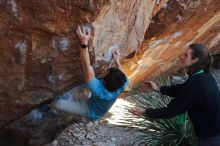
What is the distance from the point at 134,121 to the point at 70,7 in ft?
9.00

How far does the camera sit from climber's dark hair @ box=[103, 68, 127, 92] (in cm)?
470

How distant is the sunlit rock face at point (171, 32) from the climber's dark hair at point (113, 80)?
137 cm

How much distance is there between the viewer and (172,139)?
618 cm

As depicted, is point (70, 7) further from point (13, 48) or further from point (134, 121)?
point (134, 121)

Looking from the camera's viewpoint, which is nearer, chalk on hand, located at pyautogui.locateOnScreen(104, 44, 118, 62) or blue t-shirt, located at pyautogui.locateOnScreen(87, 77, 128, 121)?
blue t-shirt, located at pyautogui.locateOnScreen(87, 77, 128, 121)

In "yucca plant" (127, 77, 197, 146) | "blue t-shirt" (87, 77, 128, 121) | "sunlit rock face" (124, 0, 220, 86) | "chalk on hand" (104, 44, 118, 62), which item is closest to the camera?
"blue t-shirt" (87, 77, 128, 121)

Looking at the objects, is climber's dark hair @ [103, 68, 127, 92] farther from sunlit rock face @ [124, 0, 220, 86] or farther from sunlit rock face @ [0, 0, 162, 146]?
sunlit rock face @ [124, 0, 220, 86]

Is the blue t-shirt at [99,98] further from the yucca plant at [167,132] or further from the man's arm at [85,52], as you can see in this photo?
the yucca plant at [167,132]

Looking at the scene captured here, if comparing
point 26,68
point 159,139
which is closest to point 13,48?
point 26,68

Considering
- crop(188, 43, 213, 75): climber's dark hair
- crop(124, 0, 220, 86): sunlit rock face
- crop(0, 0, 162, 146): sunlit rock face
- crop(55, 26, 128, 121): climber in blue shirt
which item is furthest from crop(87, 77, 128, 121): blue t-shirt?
crop(124, 0, 220, 86): sunlit rock face

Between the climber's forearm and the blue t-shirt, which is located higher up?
the climber's forearm

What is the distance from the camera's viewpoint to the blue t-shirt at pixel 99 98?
15.2ft

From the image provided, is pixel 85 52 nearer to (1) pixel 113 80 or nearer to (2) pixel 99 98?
(1) pixel 113 80

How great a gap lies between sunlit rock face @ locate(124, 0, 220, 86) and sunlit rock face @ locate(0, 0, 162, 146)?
3.91 feet
